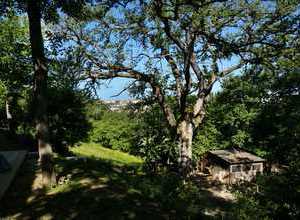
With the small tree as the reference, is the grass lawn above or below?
below

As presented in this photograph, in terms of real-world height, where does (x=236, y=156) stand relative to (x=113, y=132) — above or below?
below

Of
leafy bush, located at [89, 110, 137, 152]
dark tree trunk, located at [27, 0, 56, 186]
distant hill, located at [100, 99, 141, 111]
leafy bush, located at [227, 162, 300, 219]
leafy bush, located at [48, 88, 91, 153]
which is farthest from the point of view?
leafy bush, located at [89, 110, 137, 152]

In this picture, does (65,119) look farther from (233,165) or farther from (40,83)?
(233,165)

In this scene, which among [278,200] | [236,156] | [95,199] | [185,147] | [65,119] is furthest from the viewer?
[236,156]

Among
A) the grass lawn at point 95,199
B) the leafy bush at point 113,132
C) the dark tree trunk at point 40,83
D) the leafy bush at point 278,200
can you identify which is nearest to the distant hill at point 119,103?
the grass lawn at point 95,199

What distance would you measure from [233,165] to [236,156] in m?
1.44

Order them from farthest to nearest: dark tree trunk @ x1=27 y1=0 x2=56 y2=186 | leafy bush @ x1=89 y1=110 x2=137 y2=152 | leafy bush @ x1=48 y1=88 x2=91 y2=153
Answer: leafy bush @ x1=89 y1=110 x2=137 y2=152, leafy bush @ x1=48 y1=88 x2=91 y2=153, dark tree trunk @ x1=27 y1=0 x2=56 y2=186

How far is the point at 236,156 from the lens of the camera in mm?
44594

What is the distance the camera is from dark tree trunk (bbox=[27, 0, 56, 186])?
12.5 metres

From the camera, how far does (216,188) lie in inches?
1464

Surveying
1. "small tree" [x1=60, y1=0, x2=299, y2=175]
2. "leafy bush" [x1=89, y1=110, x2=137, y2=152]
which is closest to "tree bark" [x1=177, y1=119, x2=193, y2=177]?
"small tree" [x1=60, y1=0, x2=299, y2=175]

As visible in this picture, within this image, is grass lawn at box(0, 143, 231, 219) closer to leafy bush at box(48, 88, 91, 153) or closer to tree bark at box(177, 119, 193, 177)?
tree bark at box(177, 119, 193, 177)

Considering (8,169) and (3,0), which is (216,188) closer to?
(8,169)

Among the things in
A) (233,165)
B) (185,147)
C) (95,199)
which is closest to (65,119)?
(185,147)
